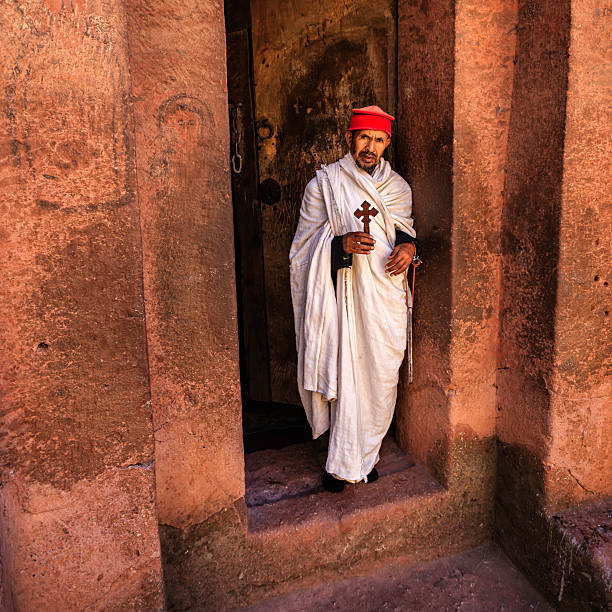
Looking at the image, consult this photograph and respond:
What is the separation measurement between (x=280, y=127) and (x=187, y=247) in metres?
1.89

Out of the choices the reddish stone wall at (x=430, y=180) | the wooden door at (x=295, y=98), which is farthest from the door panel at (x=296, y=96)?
the reddish stone wall at (x=430, y=180)

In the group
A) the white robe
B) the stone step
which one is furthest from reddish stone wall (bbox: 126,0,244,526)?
the white robe

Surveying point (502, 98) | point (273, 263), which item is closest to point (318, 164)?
point (273, 263)

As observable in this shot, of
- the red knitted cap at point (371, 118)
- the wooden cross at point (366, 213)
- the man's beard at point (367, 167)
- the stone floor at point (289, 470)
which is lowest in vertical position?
the stone floor at point (289, 470)

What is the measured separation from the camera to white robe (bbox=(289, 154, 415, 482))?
2.75 meters

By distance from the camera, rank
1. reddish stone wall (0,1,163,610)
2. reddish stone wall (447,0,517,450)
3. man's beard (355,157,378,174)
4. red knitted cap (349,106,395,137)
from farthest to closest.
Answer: man's beard (355,157,378,174)
red knitted cap (349,106,395,137)
reddish stone wall (447,0,517,450)
reddish stone wall (0,1,163,610)

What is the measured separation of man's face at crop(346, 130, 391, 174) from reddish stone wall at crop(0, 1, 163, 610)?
1347 mm

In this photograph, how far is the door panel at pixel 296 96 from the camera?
3.22 meters

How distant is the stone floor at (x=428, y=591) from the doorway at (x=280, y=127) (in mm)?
1105

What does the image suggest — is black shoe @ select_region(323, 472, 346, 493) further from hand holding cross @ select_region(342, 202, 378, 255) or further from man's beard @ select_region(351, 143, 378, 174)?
man's beard @ select_region(351, 143, 378, 174)

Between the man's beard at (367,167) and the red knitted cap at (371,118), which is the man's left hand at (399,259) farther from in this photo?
the red knitted cap at (371,118)

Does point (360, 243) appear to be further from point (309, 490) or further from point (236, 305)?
point (309, 490)

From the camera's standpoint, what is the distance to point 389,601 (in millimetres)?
2693

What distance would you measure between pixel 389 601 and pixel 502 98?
2.67m
